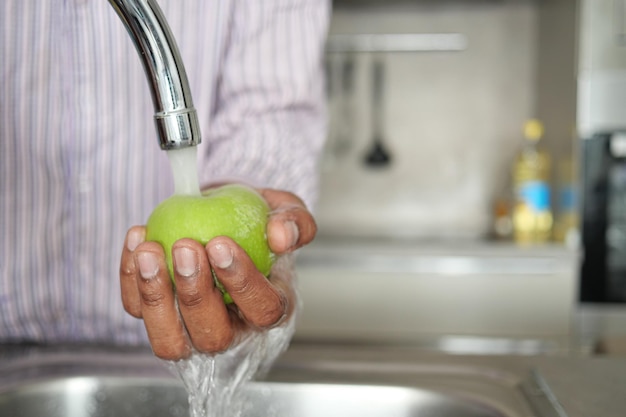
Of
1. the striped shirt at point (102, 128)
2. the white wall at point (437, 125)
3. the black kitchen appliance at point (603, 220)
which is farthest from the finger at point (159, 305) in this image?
the white wall at point (437, 125)

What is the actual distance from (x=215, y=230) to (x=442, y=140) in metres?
1.97

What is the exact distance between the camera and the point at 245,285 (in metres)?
0.45

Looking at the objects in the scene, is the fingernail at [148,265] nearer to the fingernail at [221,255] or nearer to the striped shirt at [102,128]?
the fingernail at [221,255]

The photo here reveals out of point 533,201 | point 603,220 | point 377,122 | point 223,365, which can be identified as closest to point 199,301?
point 223,365

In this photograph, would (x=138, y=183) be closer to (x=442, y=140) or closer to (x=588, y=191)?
(x=588, y=191)

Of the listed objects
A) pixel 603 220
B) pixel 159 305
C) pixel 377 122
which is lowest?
pixel 603 220

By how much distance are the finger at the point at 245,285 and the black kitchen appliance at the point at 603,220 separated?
1540 mm

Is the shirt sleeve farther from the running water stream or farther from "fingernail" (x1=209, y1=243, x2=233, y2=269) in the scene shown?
"fingernail" (x1=209, y1=243, x2=233, y2=269)

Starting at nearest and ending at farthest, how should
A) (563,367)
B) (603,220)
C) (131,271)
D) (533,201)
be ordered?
1. (131,271)
2. (563,367)
3. (603,220)
4. (533,201)

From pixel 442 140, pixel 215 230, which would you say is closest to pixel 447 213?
pixel 442 140

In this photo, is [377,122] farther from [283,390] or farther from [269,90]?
[283,390]

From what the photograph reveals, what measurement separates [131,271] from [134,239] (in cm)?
3

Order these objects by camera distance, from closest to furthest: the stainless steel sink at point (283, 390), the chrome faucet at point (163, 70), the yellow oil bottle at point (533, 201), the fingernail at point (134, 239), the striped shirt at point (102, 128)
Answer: the chrome faucet at point (163, 70), the fingernail at point (134, 239), the stainless steel sink at point (283, 390), the striped shirt at point (102, 128), the yellow oil bottle at point (533, 201)

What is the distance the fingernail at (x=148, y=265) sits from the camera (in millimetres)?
439
